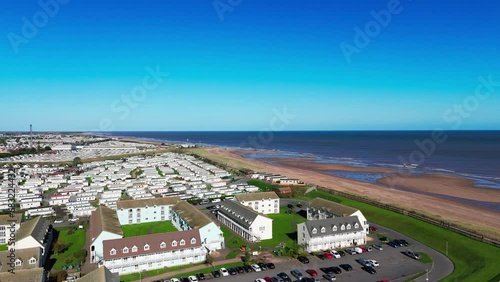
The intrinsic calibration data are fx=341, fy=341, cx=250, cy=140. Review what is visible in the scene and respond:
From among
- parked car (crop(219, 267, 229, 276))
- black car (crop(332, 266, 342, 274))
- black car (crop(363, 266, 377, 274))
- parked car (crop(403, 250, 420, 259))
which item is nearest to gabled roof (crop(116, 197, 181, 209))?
parked car (crop(219, 267, 229, 276))

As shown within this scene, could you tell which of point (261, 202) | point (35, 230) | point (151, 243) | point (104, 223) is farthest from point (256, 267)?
point (35, 230)

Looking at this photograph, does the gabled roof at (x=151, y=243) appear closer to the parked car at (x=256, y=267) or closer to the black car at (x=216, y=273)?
the black car at (x=216, y=273)

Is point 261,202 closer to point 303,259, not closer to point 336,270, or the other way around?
point 303,259

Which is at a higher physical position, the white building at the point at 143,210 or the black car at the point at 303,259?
the white building at the point at 143,210

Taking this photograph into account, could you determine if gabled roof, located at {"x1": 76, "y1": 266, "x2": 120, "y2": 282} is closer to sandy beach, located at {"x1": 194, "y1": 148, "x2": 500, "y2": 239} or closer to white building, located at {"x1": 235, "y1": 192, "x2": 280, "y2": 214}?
white building, located at {"x1": 235, "y1": 192, "x2": 280, "y2": 214}

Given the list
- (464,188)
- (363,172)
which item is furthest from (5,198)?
(464,188)

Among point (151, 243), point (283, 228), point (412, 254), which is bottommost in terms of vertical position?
point (283, 228)

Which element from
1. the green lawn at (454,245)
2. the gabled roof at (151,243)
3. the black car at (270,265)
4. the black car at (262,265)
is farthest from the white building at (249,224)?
the green lawn at (454,245)
